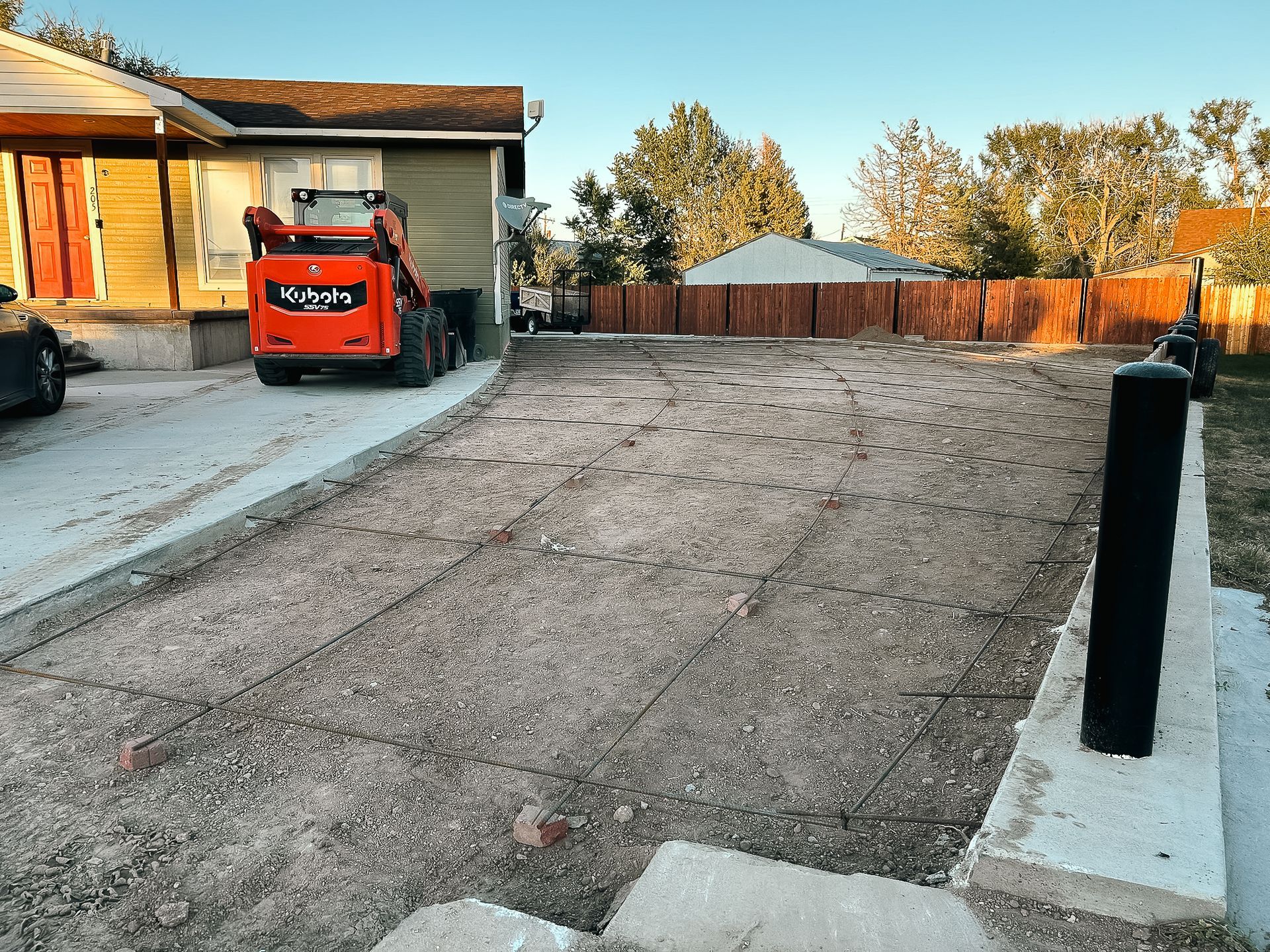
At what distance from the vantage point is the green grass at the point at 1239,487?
503 centimetres

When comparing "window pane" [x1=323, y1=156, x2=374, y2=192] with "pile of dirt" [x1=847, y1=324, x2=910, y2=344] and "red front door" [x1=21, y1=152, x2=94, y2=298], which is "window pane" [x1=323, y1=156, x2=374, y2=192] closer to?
"red front door" [x1=21, y1=152, x2=94, y2=298]

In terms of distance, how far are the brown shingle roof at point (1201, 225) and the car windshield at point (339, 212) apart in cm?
4186

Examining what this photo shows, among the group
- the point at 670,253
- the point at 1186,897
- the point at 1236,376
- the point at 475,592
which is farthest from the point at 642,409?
the point at 670,253

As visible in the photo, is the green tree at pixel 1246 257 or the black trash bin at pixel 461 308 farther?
the green tree at pixel 1246 257

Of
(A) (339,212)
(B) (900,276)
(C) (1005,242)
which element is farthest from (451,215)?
(C) (1005,242)

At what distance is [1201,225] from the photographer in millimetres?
45719

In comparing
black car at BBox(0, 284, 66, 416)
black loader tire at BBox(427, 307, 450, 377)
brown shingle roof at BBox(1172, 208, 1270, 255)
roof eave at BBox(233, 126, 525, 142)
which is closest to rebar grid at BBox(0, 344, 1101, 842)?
black car at BBox(0, 284, 66, 416)

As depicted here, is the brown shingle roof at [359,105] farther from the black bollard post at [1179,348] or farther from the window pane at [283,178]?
the black bollard post at [1179,348]

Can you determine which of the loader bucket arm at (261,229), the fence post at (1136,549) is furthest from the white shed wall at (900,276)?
the fence post at (1136,549)

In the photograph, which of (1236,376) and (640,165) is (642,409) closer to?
(1236,376)

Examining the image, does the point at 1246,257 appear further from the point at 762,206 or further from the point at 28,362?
the point at 762,206

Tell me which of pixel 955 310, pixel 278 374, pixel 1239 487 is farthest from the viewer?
pixel 955 310

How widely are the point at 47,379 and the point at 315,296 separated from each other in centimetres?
296

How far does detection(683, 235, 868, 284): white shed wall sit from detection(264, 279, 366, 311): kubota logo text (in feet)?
97.8
